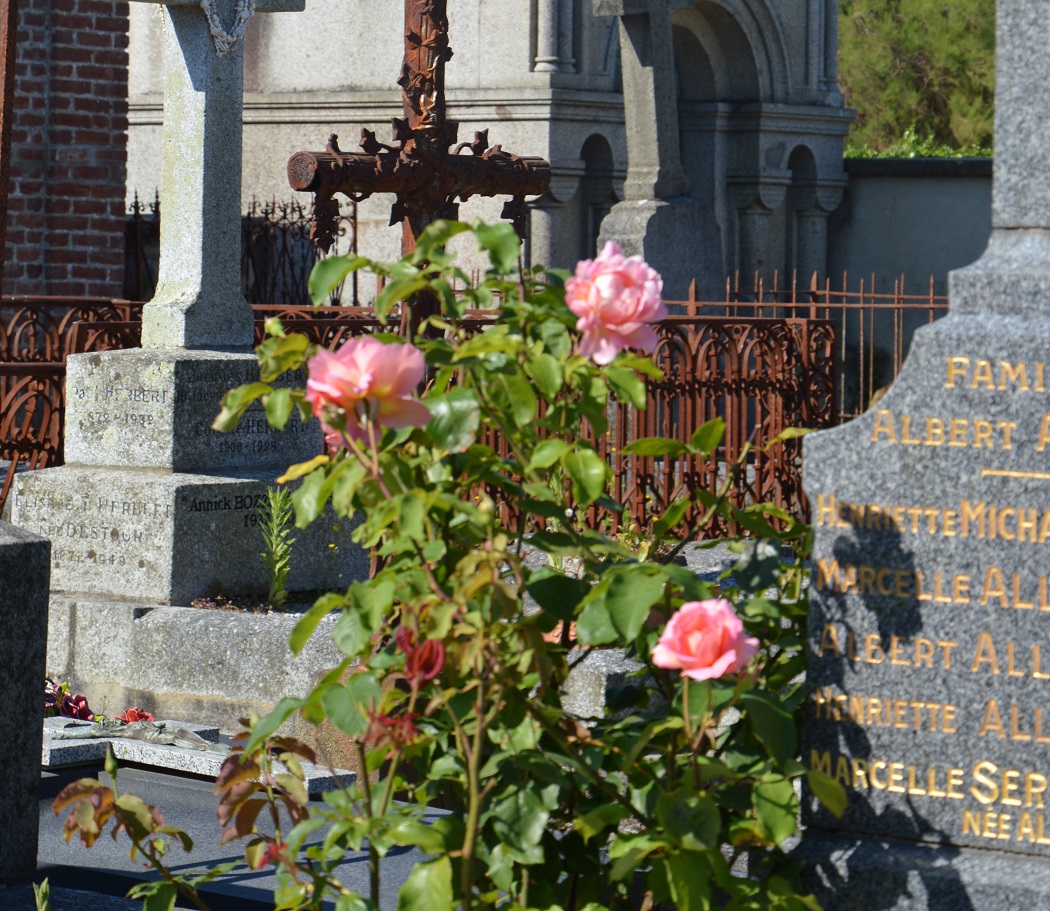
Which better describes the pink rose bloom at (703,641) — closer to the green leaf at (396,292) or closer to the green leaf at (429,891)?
the green leaf at (429,891)

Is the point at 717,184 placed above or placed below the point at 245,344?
above

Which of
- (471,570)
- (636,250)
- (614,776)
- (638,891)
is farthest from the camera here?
(636,250)

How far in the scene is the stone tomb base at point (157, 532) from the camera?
249 inches

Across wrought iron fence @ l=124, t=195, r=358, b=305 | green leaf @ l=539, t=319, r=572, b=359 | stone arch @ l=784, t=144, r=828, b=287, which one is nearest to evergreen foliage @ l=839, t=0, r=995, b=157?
stone arch @ l=784, t=144, r=828, b=287

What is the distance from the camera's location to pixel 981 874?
3.36m

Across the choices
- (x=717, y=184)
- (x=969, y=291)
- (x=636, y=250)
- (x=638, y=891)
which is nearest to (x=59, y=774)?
(x=638, y=891)

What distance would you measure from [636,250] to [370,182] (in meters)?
5.47

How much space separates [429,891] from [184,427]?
389cm

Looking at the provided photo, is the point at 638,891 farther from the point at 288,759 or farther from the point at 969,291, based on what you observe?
the point at 969,291

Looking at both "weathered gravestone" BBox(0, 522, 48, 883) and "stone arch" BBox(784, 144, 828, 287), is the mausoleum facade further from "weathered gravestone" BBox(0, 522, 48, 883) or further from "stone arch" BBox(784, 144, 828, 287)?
"weathered gravestone" BBox(0, 522, 48, 883)

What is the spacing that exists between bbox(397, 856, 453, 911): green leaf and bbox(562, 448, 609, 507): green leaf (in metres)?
0.63

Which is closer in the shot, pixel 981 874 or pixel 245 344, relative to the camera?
pixel 981 874

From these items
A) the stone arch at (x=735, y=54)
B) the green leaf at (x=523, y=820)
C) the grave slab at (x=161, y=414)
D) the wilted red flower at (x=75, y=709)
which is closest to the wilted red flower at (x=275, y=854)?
the green leaf at (x=523, y=820)

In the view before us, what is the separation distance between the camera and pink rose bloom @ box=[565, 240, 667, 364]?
9.99ft
